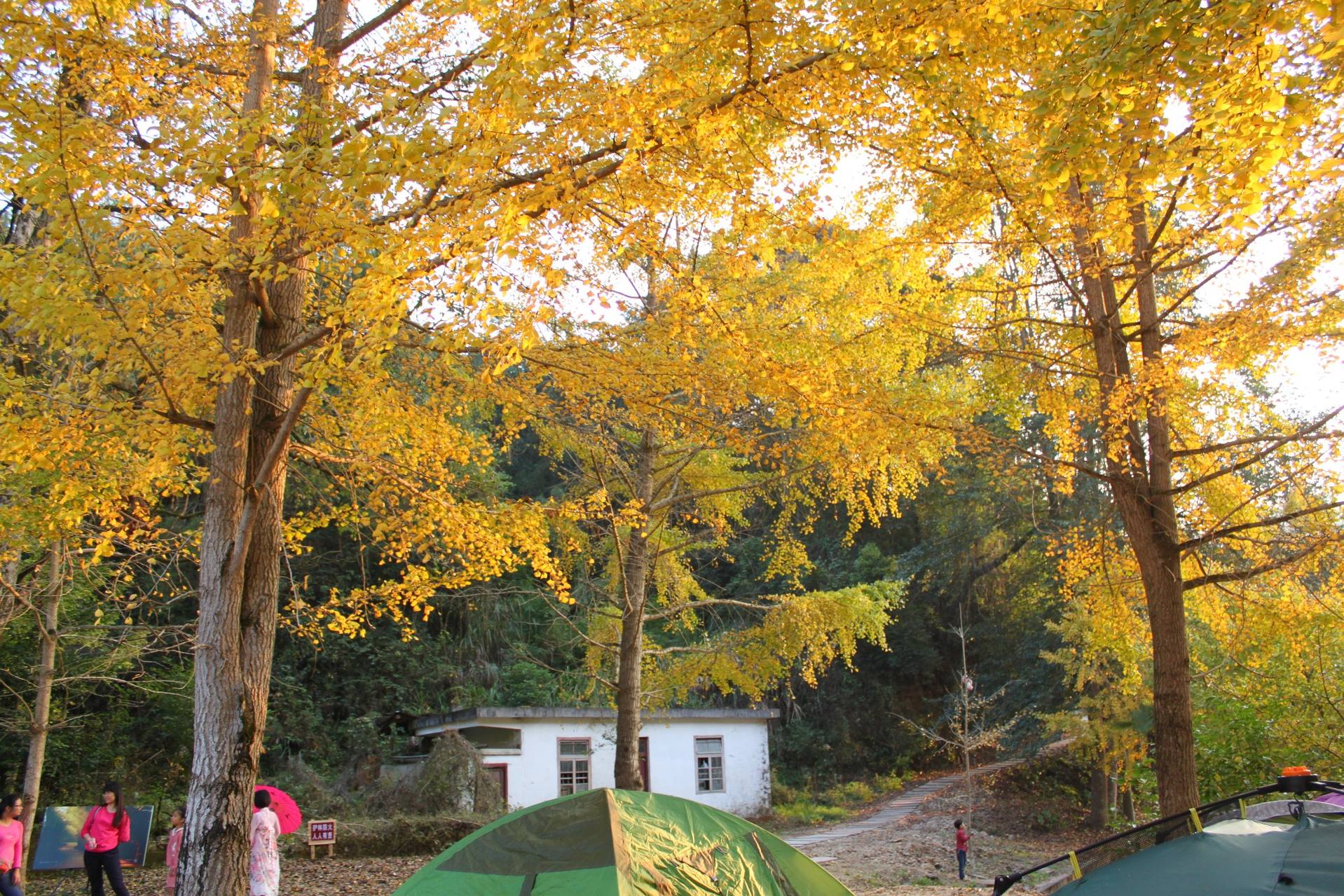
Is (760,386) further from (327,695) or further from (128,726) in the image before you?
(327,695)

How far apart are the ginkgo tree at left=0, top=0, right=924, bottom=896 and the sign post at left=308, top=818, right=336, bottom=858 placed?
7100 millimetres

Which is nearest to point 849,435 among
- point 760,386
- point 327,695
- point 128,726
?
point 760,386

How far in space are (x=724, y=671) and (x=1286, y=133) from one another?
30.7ft

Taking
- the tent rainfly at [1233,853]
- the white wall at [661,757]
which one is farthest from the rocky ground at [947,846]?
the tent rainfly at [1233,853]

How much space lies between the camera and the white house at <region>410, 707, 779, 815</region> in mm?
17328

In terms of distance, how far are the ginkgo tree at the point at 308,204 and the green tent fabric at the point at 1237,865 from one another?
13.4 feet

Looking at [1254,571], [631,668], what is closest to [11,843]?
[631,668]

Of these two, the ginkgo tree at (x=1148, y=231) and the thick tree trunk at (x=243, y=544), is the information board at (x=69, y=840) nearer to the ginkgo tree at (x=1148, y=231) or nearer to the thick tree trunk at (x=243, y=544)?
the thick tree trunk at (x=243, y=544)

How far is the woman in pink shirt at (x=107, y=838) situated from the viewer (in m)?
8.09

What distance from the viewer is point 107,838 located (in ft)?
26.8

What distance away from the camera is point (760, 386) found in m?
5.75

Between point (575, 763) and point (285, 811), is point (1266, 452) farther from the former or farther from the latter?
point (575, 763)

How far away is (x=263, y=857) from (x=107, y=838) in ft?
7.22

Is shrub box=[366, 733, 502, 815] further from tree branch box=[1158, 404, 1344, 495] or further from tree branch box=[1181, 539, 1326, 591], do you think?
tree branch box=[1158, 404, 1344, 495]
